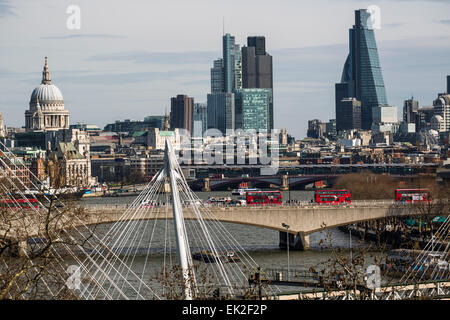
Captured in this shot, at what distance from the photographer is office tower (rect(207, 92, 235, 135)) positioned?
180 m

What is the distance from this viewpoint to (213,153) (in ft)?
415

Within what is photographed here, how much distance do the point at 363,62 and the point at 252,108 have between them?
24.5m

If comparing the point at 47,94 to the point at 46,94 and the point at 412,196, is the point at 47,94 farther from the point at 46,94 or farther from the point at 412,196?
the point at 412,196

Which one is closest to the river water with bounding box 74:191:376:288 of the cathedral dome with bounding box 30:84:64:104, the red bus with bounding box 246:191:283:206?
the red bus with bounding box 246:191:283:206

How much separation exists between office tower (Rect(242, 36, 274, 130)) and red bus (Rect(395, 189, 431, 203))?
142707 mm

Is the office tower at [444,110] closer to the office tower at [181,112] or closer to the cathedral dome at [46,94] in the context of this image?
the office tower at [181,112]

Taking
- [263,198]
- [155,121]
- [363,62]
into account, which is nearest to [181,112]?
[155,121]

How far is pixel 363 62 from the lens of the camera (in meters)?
191

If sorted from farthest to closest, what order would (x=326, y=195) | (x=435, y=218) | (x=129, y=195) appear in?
(x=129, y=195) → (x=326, y=195) → (x=435, y=218)

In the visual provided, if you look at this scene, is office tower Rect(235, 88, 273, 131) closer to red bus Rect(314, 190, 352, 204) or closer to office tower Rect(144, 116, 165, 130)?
office tower Rect(144, 116, 165, 130)

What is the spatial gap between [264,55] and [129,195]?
116m

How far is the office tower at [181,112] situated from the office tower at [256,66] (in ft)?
58.2
